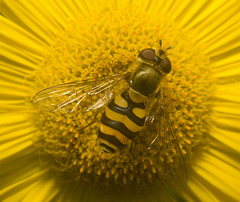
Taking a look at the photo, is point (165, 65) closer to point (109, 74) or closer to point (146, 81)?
point (146, 81)

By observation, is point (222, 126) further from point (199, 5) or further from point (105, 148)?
point (105, 148)

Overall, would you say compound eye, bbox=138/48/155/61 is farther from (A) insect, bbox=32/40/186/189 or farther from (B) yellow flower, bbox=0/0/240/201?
(B) yellow flower, bbox=0/0/240/201

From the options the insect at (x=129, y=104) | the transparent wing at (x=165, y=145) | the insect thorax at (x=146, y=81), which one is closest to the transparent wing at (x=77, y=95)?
the insect at (x=129, y=104)

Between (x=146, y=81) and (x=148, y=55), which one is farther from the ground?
(x=148, y=55)

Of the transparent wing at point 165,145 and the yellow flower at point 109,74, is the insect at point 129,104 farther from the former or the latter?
the yellow flower at point 109,74

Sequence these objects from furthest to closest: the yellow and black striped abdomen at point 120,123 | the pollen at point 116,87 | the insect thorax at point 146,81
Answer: the pollen at point 116,87 → the insect thorax at point 146,81 → the yellow and black striped abdomen at point 120,123

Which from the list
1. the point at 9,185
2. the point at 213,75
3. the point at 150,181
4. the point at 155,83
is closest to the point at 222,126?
the point at 213,75

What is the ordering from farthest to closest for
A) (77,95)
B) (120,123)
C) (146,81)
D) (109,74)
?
(109,74) < (77,95) < (146,81) < (120,123)

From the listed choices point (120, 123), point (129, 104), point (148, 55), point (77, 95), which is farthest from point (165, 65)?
point (77, 95)
